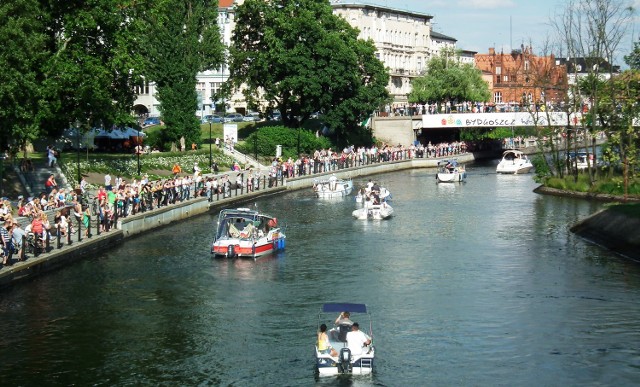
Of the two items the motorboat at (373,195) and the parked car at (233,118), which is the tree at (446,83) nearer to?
the parked car at (233,118)

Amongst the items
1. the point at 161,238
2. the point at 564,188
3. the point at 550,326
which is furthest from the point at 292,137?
the point at 550,326

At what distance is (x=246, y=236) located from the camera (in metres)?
54.6

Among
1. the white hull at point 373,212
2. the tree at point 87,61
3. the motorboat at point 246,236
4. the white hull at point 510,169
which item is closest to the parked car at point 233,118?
the white hull at point 510,169

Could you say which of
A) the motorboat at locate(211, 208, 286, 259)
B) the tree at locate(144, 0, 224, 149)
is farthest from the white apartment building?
the motorboat at locate(211, 208, 286, 259)

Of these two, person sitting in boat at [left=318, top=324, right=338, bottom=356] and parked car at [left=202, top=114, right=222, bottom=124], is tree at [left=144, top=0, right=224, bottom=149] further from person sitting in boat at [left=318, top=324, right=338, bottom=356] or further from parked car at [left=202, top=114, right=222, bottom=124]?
person sitting in boat at [left=318, top=324, right=338, bottom=356]

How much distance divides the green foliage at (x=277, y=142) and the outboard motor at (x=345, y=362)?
73.6 m

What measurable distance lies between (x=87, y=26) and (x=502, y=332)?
43.5 metres

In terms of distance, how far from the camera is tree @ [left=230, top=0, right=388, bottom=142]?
110 metres

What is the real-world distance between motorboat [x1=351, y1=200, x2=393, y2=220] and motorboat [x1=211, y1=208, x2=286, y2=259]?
14.1 m

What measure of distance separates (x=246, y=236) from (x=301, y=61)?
57.2 meters

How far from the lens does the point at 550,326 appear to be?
39.3 m

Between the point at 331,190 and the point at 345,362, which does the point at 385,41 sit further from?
the point at 345,362

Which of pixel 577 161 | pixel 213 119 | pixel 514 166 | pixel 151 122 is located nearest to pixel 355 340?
pixel 577 161

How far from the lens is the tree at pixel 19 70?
57969 mm
